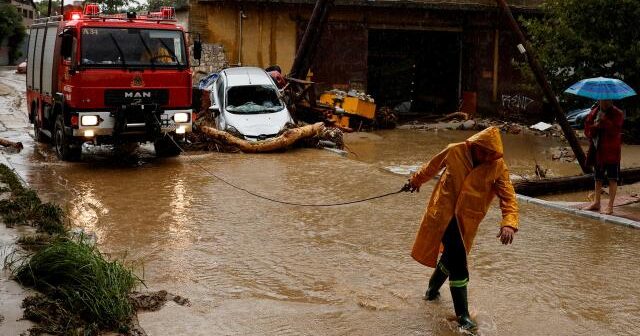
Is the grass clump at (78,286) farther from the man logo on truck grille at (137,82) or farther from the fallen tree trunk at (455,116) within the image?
the fallen tree trunk at (455,116)

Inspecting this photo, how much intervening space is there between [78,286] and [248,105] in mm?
11458

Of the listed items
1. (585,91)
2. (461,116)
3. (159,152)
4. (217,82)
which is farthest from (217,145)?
(461,116)

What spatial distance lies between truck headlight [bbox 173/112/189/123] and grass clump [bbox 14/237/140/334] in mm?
7345

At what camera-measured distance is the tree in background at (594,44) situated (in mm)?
18141

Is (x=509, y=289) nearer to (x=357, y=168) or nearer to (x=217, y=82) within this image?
(x=357, y=168)

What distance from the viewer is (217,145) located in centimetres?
1510

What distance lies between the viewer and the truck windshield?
12.0 m

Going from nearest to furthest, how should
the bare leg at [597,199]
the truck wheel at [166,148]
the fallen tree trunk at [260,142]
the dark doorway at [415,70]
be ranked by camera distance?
the bare leg at [597,199] → the truck wheel at [166,148] → the fallen tree trunk at [260,142] → the dark doorway at [415,70]

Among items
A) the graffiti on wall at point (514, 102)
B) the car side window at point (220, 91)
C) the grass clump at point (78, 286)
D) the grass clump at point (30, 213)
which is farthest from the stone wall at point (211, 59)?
the grass clump at point (78, 286)

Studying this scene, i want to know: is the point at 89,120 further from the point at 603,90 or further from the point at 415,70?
the point at 415,70

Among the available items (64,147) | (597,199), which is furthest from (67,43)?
(597,199)

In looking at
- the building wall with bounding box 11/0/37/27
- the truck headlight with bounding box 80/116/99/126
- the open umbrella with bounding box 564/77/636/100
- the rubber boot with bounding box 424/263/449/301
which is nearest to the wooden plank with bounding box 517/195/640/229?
the open umbrella with bounding box 564/77/636/100

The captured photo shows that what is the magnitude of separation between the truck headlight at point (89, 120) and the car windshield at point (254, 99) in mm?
4356

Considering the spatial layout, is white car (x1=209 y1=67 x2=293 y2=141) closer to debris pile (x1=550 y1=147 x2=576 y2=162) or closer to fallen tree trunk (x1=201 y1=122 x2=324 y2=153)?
fallen tree trunk (x1=201 y1=122 x2=324 y2=153)
